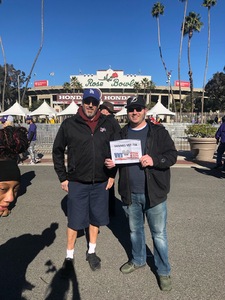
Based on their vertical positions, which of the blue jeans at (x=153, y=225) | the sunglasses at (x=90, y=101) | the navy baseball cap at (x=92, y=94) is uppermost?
the navy baseball cap at (x=92, y=94)

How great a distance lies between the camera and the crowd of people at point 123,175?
2.87 metres

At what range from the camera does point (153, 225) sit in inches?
114

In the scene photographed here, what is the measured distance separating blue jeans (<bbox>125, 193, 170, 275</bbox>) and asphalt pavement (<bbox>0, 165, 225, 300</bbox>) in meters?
0.29

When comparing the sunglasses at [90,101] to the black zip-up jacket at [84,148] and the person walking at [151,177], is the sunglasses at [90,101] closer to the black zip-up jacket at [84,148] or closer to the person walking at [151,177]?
the black zip-up jacket at [84,148]

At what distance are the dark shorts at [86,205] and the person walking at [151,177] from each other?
426 millimetres

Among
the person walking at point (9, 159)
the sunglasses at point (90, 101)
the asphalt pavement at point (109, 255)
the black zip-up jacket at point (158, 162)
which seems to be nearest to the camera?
the person walking at point (9, 159)

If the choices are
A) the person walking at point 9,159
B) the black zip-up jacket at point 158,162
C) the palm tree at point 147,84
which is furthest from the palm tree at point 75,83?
the person walking at point 9,159

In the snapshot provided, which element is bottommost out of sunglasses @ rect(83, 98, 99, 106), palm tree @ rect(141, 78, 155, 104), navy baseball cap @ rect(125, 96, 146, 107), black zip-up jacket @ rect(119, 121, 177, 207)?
black zip-up jacket @ rect(119, 121, 177, 207)

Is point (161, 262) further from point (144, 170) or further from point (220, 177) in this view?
point (220, 177)

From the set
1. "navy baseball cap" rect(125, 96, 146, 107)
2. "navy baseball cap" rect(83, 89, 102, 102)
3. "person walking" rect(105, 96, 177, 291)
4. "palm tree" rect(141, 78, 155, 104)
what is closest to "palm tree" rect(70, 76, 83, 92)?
"palm tree" rect(141, 78, 155, 104)

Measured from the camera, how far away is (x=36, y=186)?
7.38 meters

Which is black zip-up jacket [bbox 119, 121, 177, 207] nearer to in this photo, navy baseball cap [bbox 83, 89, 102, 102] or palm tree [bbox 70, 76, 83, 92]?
navy baseball cap [bbox 83, 89, 102, 102]

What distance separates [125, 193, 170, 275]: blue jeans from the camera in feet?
9.46

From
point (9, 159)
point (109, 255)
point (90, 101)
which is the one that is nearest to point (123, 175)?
point (90, 101)
